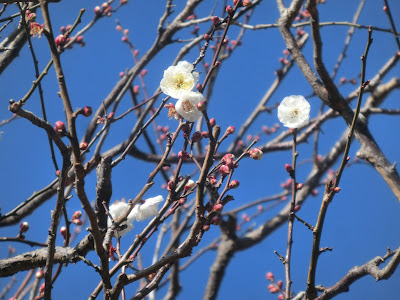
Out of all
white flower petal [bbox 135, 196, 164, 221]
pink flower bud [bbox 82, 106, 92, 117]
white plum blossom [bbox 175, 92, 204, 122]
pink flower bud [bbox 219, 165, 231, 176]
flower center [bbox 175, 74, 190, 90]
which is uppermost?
flower center [bbox 175, 74, 190, 90]

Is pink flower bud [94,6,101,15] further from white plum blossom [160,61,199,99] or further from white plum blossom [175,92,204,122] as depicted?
white plum blossom [175,92,204,122]

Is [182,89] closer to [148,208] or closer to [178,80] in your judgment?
[178,80]

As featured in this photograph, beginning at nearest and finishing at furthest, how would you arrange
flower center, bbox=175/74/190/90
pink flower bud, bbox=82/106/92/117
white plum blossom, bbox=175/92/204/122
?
pink flower bud, bbox=82/106/92/117
white plum blossom, bbox=175/92/204/122
flower center, bbox=175/74/190/90

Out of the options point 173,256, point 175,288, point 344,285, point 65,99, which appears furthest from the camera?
point 175,288

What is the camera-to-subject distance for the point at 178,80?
1.50 meters

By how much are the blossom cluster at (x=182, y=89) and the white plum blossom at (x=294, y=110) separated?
0.60 metres

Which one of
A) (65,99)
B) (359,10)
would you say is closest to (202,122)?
(359,10)

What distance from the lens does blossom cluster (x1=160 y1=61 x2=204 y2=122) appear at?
4.37 feet

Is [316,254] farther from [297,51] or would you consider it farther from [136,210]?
[297,51]

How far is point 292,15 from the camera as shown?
2252 mm

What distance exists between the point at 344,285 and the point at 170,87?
0.93m

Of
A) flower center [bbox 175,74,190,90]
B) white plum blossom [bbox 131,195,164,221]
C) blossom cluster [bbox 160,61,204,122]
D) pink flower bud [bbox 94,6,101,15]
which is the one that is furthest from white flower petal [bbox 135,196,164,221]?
pink flower bud [bbox 94,6,101,15]

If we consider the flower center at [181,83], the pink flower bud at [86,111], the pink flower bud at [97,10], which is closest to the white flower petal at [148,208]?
the flower center at [181,83]

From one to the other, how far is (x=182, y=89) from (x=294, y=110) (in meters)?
A: 0.72
